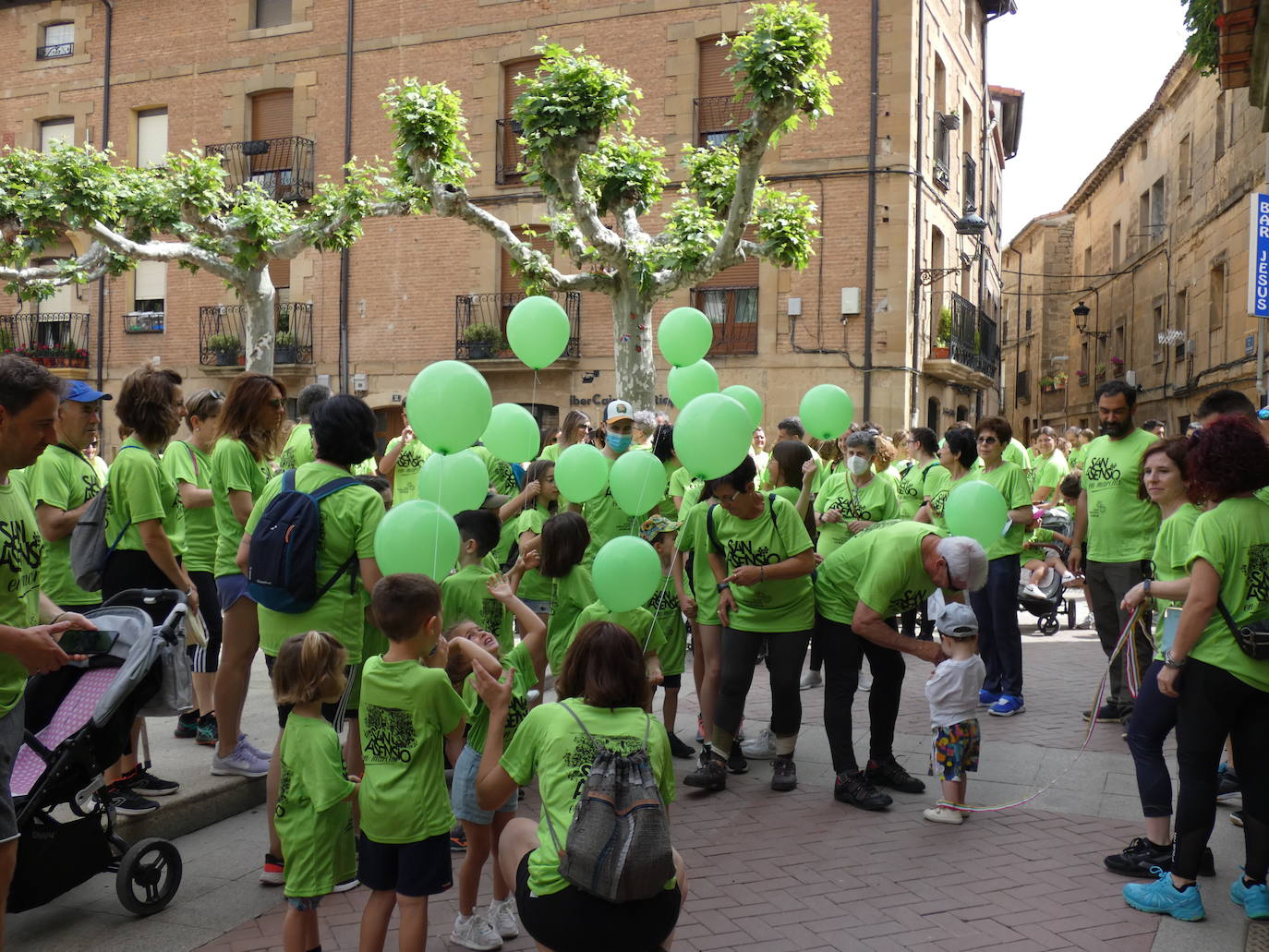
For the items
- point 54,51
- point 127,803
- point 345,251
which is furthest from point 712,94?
point 127,803

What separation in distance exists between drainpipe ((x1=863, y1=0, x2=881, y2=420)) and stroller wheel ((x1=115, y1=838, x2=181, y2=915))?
1539cm

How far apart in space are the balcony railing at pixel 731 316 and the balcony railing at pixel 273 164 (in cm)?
821

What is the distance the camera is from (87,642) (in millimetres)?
3920

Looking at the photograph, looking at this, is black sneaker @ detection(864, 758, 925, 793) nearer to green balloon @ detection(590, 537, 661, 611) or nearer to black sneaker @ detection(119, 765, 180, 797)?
green balloon @ detection(590, 537, 661, 611)

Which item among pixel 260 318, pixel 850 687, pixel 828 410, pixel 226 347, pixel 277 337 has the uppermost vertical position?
pixel 277 337

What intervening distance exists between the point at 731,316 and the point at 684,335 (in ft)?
41.9

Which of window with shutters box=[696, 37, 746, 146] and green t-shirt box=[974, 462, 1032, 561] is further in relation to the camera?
window with shutters box=[696, 37, 746, 146]

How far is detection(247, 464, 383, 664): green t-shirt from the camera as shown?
410cm

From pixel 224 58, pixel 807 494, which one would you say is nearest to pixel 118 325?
pixel 224 58

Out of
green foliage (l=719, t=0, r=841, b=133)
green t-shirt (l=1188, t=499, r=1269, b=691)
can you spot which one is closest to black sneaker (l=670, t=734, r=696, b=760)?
green t-shirt (l=1188, t=499, r=1269, b=691)

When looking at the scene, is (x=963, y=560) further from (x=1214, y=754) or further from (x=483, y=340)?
(x=483, y=340)

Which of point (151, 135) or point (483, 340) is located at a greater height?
point (151, 135)

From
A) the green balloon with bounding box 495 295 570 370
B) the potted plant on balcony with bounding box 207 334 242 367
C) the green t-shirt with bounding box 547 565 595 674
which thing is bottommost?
the green t-shirt with bounding box 547 565 595 674

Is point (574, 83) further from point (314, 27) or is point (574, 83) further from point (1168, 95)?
point (1168, 95)
